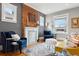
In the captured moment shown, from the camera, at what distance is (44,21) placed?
10.7 feet

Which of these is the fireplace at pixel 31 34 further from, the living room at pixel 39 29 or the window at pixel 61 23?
the window at pixel 61 23

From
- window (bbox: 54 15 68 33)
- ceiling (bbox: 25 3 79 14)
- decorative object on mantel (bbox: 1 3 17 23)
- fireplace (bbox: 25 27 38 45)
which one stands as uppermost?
ceiling (bbox: 25 3 79 14)

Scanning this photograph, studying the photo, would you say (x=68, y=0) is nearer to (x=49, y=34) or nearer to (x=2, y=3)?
(x=49, y=34)

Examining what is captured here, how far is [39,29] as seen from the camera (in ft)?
10.8

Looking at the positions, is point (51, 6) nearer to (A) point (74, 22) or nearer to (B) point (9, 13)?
(A) point (74, 22)

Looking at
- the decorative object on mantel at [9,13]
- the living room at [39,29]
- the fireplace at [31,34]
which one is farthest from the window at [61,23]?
the decorative object on mantel at [9,13]

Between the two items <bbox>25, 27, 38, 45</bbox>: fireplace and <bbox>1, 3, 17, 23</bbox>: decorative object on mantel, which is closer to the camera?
<bbox>1, 3, 17, 23</bbox>: decorative object on mantel

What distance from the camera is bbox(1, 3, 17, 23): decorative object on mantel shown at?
114 inches

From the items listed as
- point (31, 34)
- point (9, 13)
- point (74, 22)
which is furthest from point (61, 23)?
point (9, 13)

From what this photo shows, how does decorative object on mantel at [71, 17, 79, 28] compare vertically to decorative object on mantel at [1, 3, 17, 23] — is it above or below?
below

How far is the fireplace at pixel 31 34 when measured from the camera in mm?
3200

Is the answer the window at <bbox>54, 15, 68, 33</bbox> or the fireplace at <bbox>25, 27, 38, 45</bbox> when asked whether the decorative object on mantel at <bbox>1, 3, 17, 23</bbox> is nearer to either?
the fireplace at <bbox>25, 27, 38, 45</bbox>

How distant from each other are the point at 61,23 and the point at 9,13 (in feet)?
4.54

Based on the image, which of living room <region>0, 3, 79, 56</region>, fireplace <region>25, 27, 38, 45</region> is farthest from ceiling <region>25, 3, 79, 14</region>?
fireplace <region>25, 27, 38, 45</region>
